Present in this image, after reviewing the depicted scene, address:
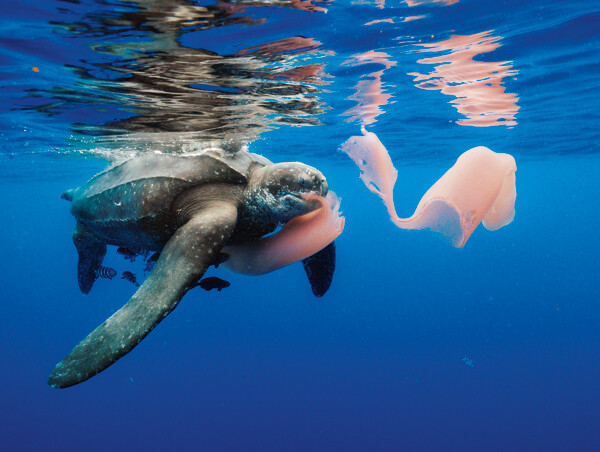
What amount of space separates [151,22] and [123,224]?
2.63 metres

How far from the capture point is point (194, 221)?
399cm

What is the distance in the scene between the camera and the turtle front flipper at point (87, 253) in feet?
20.3

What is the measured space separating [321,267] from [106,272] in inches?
146

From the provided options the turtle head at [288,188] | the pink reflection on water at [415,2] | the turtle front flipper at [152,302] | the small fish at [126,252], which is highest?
the pink reflection on water at [415,2]

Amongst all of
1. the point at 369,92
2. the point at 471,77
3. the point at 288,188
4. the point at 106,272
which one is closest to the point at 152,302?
the point at 288,188

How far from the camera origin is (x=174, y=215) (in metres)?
4.57

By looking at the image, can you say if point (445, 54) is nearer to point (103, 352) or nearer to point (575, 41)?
point (575, 41)

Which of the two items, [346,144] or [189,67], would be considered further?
[189,67]

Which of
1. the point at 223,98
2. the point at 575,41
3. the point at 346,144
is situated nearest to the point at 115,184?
the point at 346,144

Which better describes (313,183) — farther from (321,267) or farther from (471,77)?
(471,77)

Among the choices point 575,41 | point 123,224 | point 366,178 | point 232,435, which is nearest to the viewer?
point 366,178

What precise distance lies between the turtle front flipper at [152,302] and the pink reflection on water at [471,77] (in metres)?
5.64

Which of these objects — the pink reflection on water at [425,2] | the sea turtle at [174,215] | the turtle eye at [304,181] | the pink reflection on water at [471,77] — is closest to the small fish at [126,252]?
the sea turtle at [174,215]

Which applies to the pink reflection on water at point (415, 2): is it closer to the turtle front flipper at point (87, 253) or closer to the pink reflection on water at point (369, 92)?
the pink reflection on water at point (369, 92)
